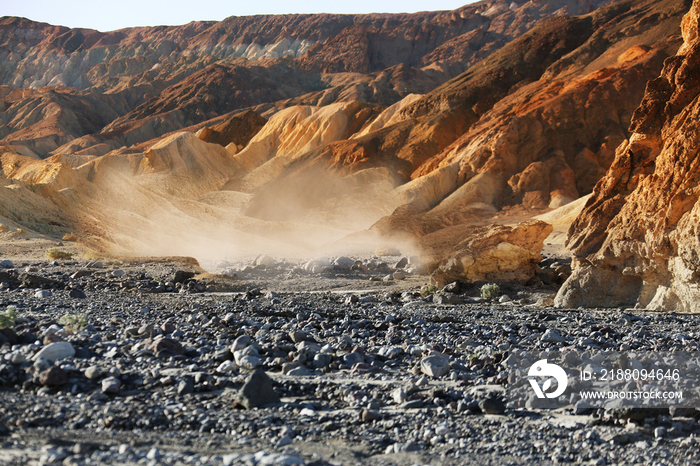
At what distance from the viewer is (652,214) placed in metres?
11.3

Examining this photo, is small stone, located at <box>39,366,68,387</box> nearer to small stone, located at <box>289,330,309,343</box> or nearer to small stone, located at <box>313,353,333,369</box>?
small stone, located at <box>313,353,333,369</box>

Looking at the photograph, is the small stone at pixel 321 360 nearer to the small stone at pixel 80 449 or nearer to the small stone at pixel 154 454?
the small stone at pixel 154 454

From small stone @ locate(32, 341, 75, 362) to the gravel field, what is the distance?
1cm

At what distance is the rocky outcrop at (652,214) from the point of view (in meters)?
10.7

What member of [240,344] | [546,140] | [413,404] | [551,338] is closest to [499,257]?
[551,338]

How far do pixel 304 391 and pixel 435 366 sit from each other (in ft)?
4.84

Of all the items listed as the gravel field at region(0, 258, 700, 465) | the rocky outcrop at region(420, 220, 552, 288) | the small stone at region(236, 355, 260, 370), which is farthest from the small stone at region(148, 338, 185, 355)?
the rocky outcrop at region(420, 220, 552, 288)

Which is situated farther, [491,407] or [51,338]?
[51,338]

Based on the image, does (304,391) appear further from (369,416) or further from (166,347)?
(166,347)

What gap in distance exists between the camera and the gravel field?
4.36 m

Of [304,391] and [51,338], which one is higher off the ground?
[51,338]

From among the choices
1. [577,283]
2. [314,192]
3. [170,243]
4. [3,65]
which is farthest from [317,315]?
[3,65]

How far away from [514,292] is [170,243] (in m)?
17.9

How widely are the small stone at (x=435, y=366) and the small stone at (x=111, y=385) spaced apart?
3.03 m
